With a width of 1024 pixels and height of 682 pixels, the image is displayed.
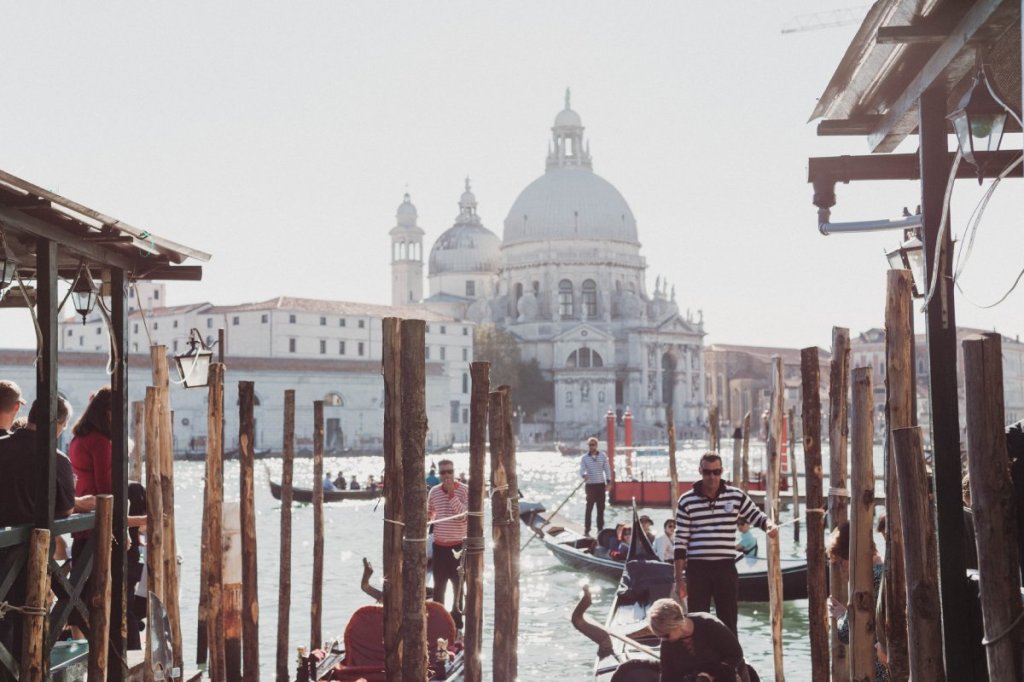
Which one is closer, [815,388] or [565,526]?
[815,388]

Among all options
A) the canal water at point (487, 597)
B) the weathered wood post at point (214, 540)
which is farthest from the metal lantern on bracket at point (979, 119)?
the canal water at point (487, 597)

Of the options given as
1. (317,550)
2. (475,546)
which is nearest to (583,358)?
(317,550)

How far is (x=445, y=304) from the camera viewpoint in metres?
52.4

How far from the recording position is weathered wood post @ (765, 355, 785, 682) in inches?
181

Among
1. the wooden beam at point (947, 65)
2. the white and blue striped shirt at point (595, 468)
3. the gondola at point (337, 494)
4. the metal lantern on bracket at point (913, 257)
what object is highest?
the wooden beam at point (947, 65)

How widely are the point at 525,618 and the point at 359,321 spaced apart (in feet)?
109

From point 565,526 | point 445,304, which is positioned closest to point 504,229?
point 445,304

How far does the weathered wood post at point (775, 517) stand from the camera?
461 cm

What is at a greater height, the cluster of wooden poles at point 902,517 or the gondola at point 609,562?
the cluster of wooden poles at point 902,517

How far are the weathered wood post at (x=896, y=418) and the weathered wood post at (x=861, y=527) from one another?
10 centimetres

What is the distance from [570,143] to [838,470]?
49.4 m

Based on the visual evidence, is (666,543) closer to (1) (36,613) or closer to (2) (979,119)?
(1) (36,613)

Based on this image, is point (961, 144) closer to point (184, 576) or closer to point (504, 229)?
point (184, 576)

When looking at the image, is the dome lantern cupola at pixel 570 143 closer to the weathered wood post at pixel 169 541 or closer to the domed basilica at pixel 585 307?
the domed basilica at pixel 585 307
